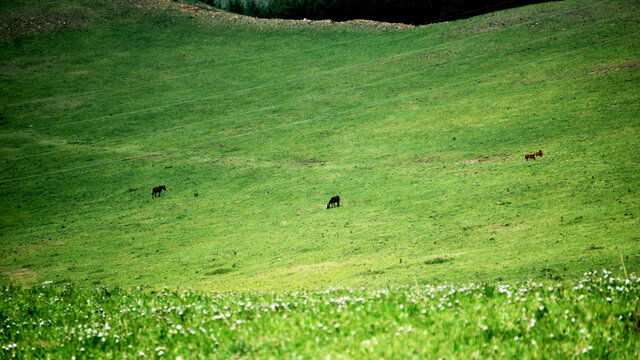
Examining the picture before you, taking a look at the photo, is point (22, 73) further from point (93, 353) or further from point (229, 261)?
point (93, 353)

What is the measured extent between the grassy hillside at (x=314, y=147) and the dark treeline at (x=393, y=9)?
979 centimetres

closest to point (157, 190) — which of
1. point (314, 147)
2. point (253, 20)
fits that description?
point (314, 147)

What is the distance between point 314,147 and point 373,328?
39.8m

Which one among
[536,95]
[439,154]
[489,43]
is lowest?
[439,154]

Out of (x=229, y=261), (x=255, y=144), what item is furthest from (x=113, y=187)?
(x=229, y=261)

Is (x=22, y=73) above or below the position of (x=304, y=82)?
above

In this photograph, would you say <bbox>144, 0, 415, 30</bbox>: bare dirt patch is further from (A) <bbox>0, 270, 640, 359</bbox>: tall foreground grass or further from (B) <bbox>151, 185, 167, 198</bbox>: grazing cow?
(A) <bbox>0, 270, 640, 359</bbox>: tall foreground grass

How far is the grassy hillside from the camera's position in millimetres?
22983

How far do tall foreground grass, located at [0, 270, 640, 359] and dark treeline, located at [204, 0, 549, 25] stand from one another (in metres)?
80.9

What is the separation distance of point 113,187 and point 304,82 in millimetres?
30377

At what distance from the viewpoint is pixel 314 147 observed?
46.9 metres

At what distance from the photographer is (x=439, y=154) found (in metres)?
39.4

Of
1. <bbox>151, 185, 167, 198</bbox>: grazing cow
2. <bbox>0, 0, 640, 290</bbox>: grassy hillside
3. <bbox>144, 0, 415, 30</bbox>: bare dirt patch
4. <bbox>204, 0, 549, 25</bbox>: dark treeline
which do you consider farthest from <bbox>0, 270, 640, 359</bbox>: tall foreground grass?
<bbox>204, 0, 549, 25</bbox>: dark treeline

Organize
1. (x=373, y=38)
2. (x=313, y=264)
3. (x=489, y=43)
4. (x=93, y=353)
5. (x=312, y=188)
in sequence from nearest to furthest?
(x=93, y=353), (x=313, y=264), (x=312, y=188), (x=489, y=43), (x=373, y=38)
